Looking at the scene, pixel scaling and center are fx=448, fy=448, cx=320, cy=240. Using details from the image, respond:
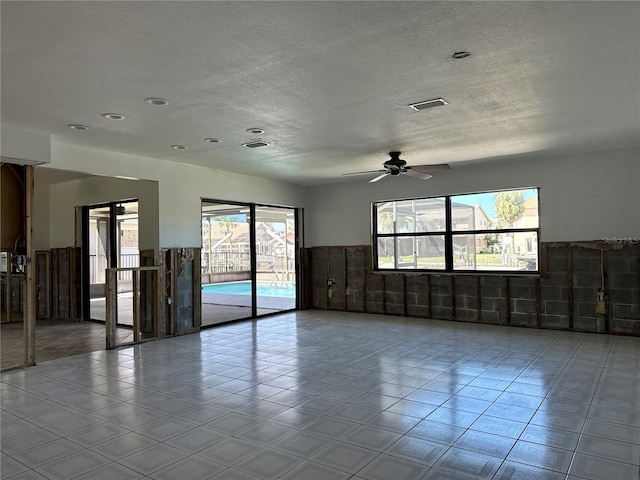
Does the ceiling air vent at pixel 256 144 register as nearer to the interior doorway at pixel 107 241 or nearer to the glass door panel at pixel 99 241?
the interior doorway at pixel 107 241

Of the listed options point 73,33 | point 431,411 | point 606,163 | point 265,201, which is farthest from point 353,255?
point 73,33

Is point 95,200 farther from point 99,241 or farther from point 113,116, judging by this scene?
point 113,116

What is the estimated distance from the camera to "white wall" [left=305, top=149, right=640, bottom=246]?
6664 mm

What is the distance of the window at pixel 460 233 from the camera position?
299 inches

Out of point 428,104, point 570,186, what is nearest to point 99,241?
point 428,104

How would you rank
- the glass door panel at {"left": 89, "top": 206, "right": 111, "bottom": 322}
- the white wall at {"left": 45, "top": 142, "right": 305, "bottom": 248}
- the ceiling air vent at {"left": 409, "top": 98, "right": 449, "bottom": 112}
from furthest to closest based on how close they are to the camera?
the glass door panel at {"left": 89, "top": 206, "right": 111, "bottom": 322}
the white wall at {"left": 45, "top": 142, "right": 305, "bottom": 248}
the ceiling air vent at {"left": 409, "top": 98, "right": 449, "bottom": 112}

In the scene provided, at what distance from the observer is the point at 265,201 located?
895 centimetres

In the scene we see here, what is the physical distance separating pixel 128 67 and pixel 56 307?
292 inches

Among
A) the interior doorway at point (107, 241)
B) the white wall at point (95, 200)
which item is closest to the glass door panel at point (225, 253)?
the white wall at point (95, 200)

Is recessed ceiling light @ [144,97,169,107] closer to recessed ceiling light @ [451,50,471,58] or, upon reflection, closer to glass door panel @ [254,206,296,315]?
recessed ceiling light @ [451,50,471,58]

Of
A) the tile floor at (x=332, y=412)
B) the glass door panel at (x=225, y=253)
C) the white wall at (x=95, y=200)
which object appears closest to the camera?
the tile floor at (x=332, y=412)

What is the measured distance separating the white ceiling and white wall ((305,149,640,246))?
0.85 metres

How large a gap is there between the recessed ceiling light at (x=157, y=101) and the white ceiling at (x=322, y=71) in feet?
0.21

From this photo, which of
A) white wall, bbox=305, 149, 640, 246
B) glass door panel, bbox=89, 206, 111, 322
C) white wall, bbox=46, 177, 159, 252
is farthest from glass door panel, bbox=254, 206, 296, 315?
glass door panel, bbox=89, 206, 111, 322
